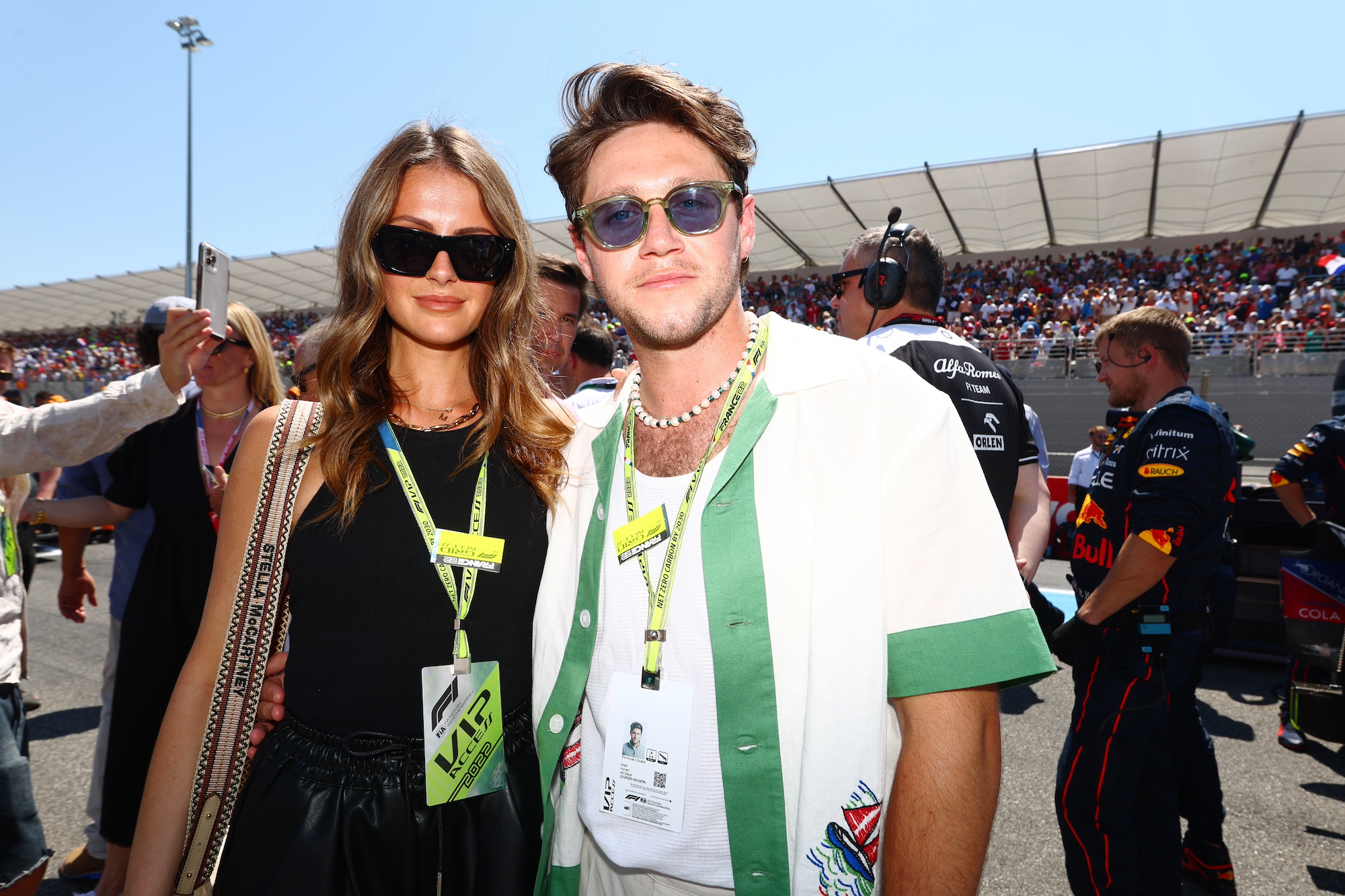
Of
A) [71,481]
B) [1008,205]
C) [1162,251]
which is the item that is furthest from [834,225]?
[71,481]

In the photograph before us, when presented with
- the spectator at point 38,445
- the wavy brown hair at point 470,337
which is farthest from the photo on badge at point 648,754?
the spectator at point 38,445

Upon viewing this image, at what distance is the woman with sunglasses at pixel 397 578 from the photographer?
4.90 ft

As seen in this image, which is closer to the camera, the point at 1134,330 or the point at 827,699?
the point at 827,699

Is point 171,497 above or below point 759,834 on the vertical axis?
above

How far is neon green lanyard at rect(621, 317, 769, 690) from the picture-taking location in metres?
1.42

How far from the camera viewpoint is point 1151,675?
2848 mm

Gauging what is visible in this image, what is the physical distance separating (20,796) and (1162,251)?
32294 mm

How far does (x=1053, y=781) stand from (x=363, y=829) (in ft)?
12.3

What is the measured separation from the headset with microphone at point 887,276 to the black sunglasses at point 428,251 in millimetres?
1855

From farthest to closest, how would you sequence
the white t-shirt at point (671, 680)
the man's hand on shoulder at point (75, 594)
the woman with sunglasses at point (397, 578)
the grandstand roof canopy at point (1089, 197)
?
the grandstand roof canopy at point (1089, 197), the man's hand on shoulder at point (75, 594), the woman with sunglasses at point (397, 578), the white t-shirt at point (671, 680)

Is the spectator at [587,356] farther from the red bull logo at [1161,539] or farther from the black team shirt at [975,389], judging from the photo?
the red bull logo at [1161,539]

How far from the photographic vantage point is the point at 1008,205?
2314 centimetres

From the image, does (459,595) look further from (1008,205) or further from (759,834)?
(1008,205)

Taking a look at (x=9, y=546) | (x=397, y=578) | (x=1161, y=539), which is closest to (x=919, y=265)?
(x=1161, y=539)
